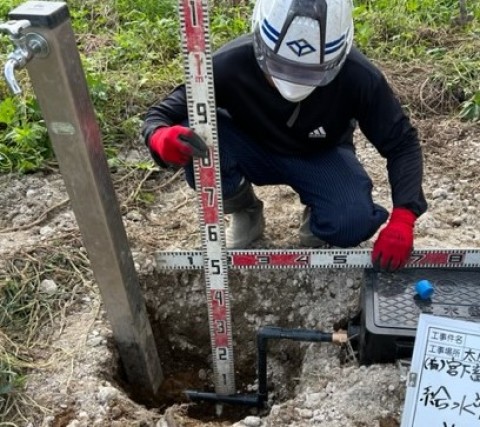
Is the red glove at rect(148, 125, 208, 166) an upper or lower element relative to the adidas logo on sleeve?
upper

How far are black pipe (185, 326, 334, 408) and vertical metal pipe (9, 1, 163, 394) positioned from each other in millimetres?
278

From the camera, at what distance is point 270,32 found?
190 cm

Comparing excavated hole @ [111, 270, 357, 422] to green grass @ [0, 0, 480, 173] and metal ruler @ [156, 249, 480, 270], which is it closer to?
metal ruler @ [156, 249, 480, 270]

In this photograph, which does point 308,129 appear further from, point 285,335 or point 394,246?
point 285,335

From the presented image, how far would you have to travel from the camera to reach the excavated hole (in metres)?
2.53

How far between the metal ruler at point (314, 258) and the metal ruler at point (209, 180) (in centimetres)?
19

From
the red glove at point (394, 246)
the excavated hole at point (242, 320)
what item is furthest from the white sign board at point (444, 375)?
the excavated hole at point (242, 320)

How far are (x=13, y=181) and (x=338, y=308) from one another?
1776mm

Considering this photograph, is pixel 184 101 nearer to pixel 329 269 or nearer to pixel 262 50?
pixel 262 50

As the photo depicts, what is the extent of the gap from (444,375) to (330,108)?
1114 millimetres

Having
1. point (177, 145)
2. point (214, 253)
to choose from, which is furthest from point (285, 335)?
point (177, 145)

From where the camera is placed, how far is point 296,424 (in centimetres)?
198

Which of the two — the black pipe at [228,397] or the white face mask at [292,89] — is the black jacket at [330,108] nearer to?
the white face mask at [292,89]

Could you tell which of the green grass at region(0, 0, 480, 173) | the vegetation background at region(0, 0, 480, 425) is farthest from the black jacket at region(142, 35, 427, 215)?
the green grass at region(0, 0, 480, 173)
